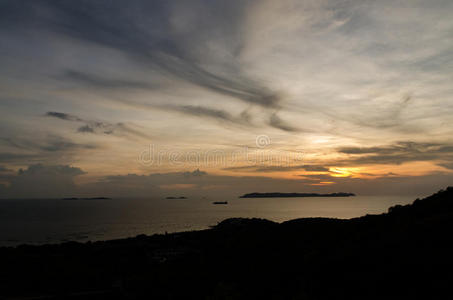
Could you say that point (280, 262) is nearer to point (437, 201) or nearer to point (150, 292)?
point (150, 292)

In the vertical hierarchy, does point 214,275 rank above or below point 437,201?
below

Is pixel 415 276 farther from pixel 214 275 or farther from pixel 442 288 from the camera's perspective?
pixel 214 275

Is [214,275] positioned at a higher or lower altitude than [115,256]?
higher

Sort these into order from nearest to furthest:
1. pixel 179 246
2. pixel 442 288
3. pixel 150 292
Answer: pixel 442 288 → pixel 150 292 → pixel 179 246

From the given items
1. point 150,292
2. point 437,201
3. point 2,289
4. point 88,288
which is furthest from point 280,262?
point 2,289

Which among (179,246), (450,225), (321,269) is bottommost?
(179,246)

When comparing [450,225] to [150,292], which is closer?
[450,225]

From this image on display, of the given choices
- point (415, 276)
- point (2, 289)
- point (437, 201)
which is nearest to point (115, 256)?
point (2, 289)

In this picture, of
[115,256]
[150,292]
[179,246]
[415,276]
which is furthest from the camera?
[179,246]

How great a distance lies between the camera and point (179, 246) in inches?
1959

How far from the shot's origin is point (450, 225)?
18625mm

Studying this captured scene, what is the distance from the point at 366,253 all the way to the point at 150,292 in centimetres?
1418

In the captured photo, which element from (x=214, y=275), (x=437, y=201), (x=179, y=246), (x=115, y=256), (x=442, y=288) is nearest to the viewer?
(x=442, y=288)

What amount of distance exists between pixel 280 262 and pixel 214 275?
533 cm
